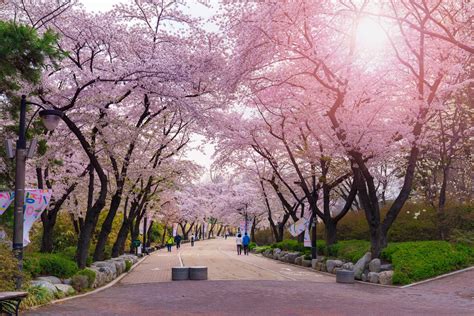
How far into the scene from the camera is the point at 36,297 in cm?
1168

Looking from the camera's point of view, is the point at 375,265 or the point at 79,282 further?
the point at 375,265

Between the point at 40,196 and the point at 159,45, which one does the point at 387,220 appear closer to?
the point at 159,45

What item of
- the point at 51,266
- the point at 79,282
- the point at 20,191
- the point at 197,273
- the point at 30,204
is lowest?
the point at 79,282

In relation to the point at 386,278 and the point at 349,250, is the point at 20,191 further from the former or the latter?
the point at 349,250

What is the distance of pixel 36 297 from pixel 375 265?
39.7 ft

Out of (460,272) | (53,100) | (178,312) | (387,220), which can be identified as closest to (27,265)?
(178,312)

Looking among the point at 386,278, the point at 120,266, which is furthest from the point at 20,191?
the point at 386,278

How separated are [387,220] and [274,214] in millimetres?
38189

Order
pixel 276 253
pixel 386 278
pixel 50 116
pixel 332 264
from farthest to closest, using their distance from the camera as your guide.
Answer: pixel 276 253 < pixel 332 264 < pixel 386 278 < pixel 50 116

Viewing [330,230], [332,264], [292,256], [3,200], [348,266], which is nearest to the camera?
[3,200]

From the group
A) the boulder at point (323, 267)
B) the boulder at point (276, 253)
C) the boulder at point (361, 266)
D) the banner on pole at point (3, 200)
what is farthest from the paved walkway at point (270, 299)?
the boulder at point (276, 253)

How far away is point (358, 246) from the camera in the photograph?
80.8ft

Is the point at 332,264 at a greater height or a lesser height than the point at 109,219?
lesser

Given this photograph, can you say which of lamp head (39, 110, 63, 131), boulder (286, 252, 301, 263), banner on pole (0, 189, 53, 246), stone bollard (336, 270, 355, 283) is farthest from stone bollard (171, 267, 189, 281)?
boulder (286, 252, 301, 263)
